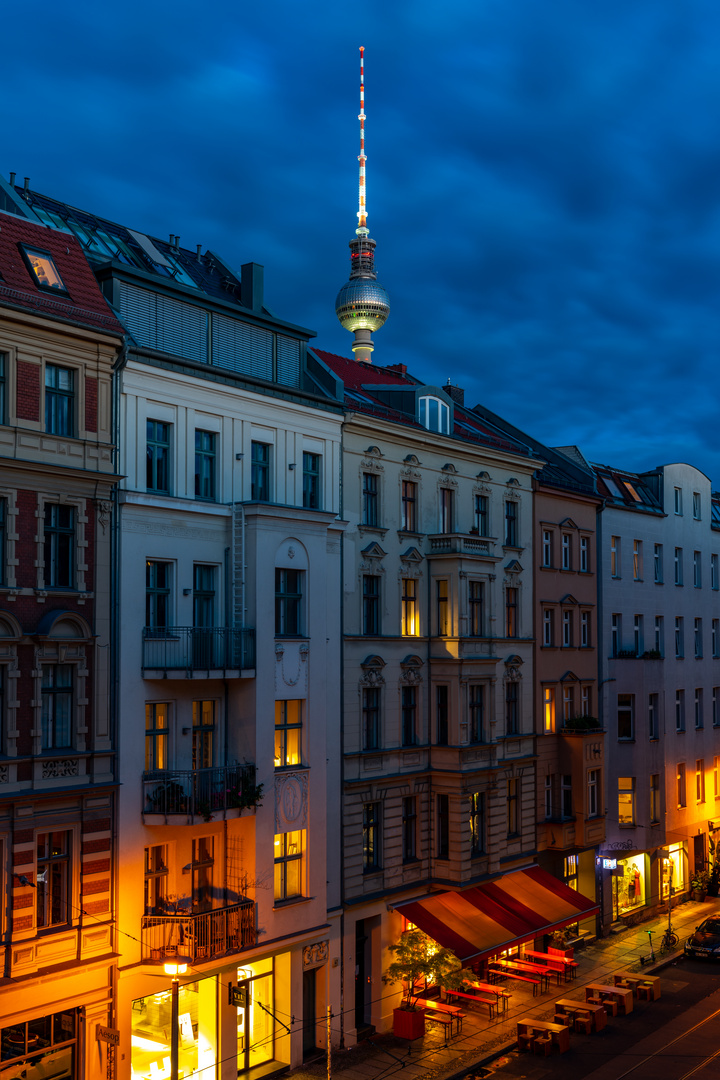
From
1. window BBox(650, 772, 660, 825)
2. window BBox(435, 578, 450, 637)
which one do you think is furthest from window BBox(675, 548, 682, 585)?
window BBox(435, 578, 450, 637)

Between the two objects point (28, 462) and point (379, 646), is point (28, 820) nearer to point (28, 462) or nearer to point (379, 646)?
point (28, 462)

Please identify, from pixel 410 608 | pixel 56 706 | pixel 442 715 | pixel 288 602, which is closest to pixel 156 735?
pixel 56 706

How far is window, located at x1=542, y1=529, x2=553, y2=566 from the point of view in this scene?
141ft

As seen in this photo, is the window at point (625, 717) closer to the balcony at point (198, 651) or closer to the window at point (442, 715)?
the window at point (442, 715)

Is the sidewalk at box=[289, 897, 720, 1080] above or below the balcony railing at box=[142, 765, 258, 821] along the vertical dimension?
below

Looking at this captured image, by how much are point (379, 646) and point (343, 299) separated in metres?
79.6

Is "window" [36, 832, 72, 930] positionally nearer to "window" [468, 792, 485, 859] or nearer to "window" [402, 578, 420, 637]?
"window" [402, 578, 420, 637]

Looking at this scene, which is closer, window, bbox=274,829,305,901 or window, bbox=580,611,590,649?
window, bbox=274,829,305,901

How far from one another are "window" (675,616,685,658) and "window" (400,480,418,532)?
2336 cm

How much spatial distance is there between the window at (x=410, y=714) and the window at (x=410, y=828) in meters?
1.91

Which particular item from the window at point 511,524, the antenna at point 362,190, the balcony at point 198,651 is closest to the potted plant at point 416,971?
the balcony at point 198,651

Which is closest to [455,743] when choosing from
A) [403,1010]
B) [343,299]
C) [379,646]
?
[379,646]

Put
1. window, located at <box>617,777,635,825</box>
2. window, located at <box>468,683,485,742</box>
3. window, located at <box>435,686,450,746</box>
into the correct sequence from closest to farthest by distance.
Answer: window, located at <box>435,686,450,746</box>, window, located at <box>468,683,485,742</box>, window, located at <box>617,777,635,825</box>

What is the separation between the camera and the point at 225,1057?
26609 mm
